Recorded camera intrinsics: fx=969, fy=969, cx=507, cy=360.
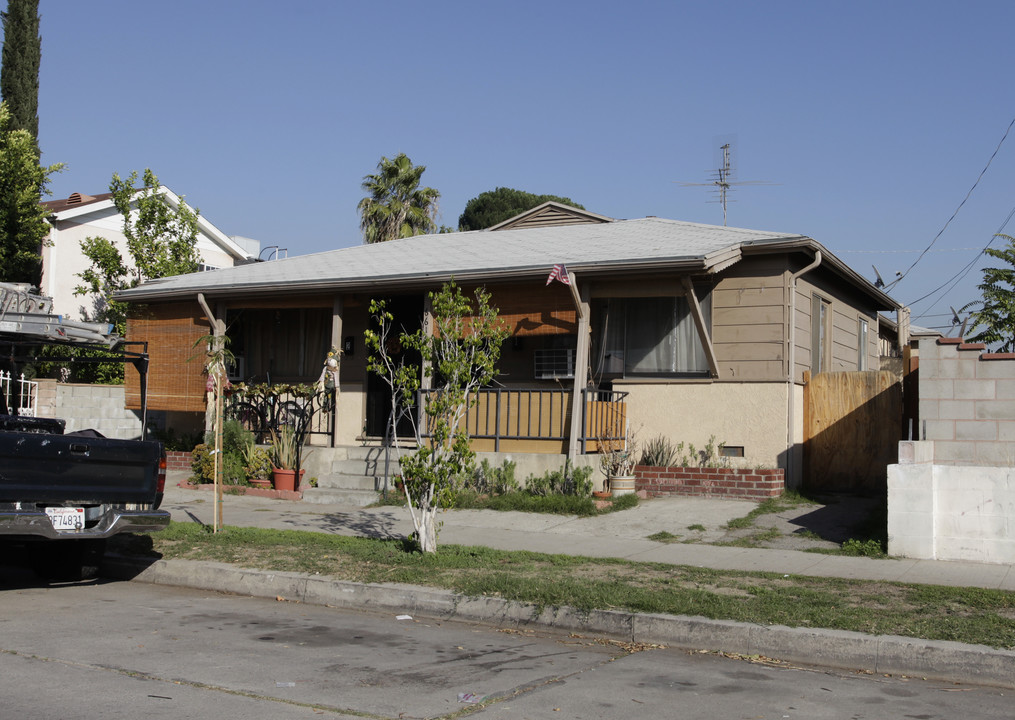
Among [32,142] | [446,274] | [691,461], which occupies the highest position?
[32,142]

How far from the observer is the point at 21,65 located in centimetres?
2609

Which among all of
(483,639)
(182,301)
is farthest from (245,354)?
(483,639)

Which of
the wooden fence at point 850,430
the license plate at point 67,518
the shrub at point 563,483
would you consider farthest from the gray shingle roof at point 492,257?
the license plate at point 67,518

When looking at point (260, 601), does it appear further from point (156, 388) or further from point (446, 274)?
point (156, 388)

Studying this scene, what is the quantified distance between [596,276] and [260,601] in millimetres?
7366

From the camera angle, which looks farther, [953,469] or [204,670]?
[953,469]

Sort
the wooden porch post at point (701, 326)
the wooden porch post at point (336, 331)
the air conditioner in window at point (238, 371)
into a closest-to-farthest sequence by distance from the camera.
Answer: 1. the wooden porch post at point (701, 326)
2. the wooden porch post at point (336, 331)
3. the air conditioner in window at point (238, 371)

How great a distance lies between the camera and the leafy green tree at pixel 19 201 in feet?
73.9

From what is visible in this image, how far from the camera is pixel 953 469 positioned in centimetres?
959

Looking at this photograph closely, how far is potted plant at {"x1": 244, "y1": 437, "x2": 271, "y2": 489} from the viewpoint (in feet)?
51.0

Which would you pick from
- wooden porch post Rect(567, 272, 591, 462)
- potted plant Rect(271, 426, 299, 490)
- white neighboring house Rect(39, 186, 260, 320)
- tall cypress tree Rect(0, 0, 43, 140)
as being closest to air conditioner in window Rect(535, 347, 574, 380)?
wooden porch post Rect(567, 272, 591, 462)

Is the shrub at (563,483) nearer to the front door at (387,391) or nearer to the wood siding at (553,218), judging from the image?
the front door at (387,391)

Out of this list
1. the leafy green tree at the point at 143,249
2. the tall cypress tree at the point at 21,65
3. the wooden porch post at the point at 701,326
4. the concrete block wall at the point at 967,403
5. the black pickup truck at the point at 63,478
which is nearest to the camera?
the black pickup truck at the point at 63,478

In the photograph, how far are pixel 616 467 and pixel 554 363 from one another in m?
2.68
